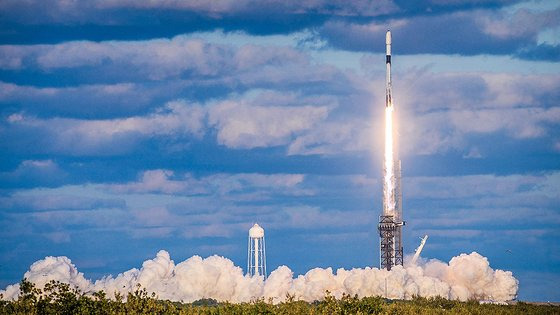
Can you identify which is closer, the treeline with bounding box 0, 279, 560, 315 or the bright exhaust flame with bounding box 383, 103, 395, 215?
the treeline with bounding box 0, 279, 560, 315

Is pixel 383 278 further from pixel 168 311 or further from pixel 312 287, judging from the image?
pixel 168 311

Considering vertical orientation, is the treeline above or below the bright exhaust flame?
below

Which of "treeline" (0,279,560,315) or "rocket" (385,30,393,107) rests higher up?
"rocket" (385,30,393,107)

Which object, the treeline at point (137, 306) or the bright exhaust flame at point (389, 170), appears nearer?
the treeline at point (137, 306)

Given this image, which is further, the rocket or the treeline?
the rocket

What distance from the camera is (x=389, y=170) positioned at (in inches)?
6526

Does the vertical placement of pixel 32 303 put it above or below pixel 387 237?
below

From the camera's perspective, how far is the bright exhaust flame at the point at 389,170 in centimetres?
16288

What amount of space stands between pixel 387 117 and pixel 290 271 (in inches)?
1471

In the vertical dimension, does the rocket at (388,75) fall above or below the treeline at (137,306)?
above

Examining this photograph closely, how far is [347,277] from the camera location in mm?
182500

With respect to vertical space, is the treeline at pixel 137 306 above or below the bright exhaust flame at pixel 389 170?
below

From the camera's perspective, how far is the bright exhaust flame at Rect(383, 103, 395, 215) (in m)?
163

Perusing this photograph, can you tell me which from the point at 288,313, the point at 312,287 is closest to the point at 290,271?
the point at 312,287
